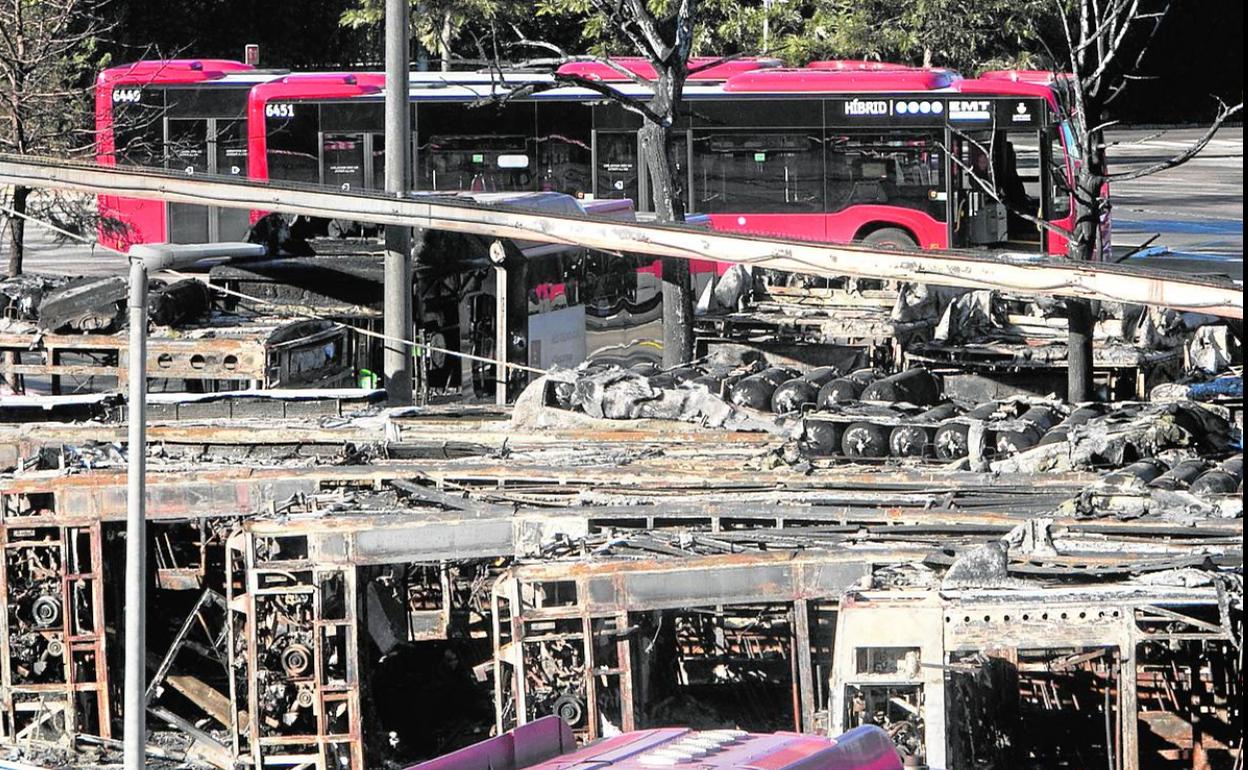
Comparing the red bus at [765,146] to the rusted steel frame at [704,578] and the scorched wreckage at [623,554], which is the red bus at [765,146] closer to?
the scorched wreckage at [623,554]

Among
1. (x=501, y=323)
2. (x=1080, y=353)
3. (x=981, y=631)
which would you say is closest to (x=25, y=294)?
(x=501, y=323)

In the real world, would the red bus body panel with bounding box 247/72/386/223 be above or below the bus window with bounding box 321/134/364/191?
above

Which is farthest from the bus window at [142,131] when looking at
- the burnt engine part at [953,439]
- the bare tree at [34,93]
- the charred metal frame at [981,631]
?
the charred metal frame at [981,631]

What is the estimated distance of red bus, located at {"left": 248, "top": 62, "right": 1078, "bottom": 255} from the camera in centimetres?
2778

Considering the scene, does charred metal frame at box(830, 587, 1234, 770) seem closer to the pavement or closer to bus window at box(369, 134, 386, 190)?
the pavement

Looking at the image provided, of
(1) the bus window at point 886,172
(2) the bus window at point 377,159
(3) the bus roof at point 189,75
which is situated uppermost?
(3) the bus roof at point 189,75

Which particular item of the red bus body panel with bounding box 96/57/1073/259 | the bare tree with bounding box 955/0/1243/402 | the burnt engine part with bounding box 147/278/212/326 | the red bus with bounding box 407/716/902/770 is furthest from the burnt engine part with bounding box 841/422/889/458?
the red bus body panel with bounding box 96/57/1073/259

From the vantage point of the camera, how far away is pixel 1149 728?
11961 millimetres

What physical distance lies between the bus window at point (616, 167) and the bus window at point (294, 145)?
4.44m

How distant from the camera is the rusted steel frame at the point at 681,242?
10.1 meters

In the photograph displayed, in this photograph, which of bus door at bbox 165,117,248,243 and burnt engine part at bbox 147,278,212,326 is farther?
bus door at bbox 165,117,248,243

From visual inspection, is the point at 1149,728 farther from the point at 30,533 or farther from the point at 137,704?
the point at 30,533

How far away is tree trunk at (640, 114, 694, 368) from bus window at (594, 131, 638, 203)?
9.85 m

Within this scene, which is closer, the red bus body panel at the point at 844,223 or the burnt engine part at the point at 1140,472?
the burnt engine part at the point at 1140,472
